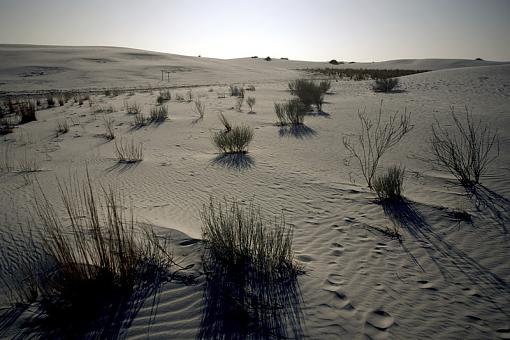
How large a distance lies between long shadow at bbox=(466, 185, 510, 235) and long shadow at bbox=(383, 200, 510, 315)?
2.68ft

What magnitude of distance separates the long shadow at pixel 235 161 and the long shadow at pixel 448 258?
2.91 meters

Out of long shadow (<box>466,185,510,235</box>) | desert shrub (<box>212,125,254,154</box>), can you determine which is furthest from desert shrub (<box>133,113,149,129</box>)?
long shadow (<box>466,185,510,235</box>)

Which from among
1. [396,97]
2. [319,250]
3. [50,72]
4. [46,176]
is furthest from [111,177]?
[50,72]

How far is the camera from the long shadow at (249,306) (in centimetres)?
219

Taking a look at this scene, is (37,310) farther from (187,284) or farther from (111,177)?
(111,177)

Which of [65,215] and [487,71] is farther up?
[487,71]

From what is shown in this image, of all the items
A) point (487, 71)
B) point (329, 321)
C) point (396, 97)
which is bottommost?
point (329, 321)

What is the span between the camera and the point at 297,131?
9.11 m

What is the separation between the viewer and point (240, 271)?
2.81 meters

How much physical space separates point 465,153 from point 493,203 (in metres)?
2.30

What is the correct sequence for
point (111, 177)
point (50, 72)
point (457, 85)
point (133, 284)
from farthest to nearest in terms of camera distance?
1. point (50, 72)
2. point (457, 85)
3. point (111, 177)
4. point (133, 284)

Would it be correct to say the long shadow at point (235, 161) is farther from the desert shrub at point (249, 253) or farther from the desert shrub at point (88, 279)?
the desert shrub at point (88, 279)

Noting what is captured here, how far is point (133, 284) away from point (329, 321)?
5.34 feet

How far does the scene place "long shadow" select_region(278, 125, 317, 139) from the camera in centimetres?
865
